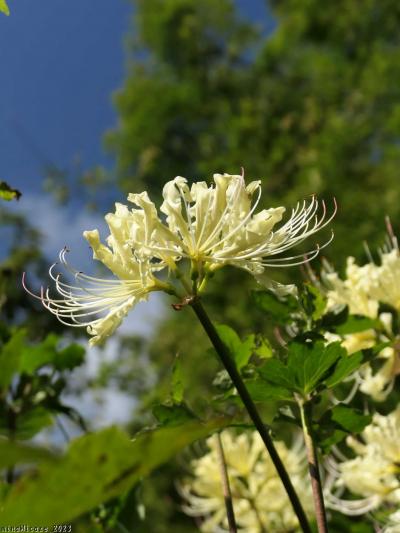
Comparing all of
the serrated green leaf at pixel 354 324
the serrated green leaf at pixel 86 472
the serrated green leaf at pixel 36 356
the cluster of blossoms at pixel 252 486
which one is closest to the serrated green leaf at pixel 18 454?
the serrated green leaf at pixel 86 472

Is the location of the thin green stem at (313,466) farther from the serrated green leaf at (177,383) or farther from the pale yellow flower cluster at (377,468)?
the pale yellow flower cluster at (377,468)

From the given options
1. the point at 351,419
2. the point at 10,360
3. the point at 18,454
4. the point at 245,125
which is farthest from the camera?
the point at 245,125

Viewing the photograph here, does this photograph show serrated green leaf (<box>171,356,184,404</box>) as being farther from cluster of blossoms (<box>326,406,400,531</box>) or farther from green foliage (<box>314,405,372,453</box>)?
cluster of blossoms (<box>326,406,400,531</box>)

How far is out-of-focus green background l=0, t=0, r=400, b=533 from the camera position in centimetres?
741

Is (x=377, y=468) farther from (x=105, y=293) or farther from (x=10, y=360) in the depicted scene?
(x=10, y=360)

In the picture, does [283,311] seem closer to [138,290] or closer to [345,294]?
[138,290]

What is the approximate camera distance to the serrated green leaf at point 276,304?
29.9 inches

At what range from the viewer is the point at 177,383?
2.25ft

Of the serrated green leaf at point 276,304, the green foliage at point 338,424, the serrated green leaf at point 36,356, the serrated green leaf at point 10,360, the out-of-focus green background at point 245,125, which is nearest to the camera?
the serrated green leaf at point 10,360

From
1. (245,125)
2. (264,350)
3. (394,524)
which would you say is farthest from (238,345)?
(245,125)

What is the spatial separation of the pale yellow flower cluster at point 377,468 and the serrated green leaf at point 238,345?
1.05 ft

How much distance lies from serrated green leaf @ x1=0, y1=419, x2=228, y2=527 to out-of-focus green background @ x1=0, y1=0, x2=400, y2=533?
175 inches

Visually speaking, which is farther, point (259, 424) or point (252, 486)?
point (252, 486)

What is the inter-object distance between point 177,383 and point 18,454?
490 mm
